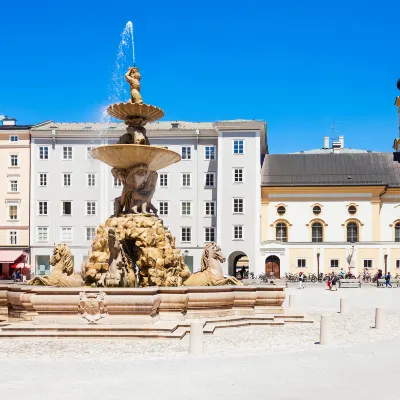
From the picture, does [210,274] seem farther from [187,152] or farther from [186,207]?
[187,152]

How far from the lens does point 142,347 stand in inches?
563

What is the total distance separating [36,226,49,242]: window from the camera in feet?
206

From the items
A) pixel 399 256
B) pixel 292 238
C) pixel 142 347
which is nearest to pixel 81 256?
pixel 292 238

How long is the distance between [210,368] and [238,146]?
51.0 m

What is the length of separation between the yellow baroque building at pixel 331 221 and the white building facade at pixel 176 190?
3.34m

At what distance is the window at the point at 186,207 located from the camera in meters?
62.8

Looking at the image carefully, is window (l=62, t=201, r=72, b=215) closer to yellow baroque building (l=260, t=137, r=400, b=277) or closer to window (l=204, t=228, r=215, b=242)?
window (l=204, t=228, r=215, b=242)

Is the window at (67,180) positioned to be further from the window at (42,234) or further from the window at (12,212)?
the window at (12,212)

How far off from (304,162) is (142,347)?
5607cm

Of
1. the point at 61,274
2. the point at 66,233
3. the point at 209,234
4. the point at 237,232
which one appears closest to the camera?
the point at 61,274

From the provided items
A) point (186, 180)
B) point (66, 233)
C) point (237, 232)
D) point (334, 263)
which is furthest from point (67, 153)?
point (334, 263)

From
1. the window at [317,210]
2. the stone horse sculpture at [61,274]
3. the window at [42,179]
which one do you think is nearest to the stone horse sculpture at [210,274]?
the stone horse sculpture at [61,274]

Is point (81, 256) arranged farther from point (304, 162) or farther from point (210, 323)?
point (210, 323)

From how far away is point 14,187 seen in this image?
63312 millimetres
